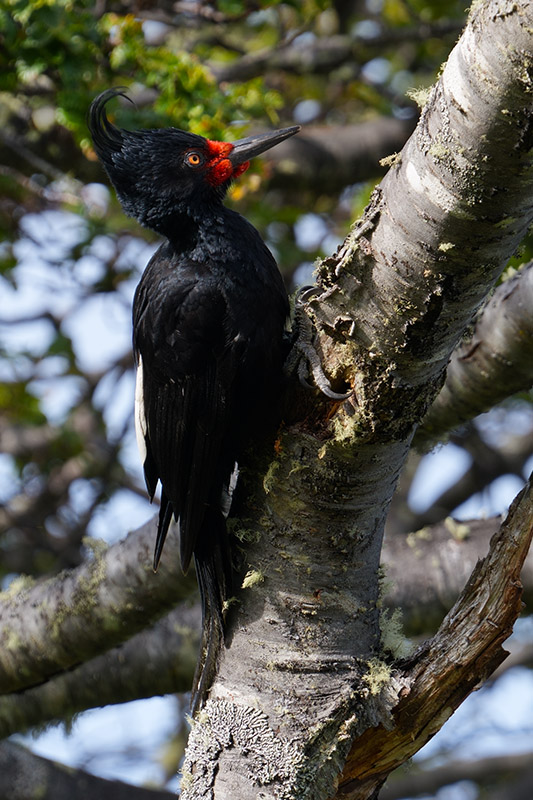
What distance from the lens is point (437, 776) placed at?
16.2 feet

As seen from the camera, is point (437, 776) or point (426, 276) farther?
point (437, 776)

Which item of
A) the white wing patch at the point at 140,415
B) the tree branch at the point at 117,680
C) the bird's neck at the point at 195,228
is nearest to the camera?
the bird's neck at the point at 195,228

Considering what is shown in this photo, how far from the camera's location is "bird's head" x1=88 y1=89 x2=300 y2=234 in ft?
8.63

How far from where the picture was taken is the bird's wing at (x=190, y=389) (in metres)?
2.36

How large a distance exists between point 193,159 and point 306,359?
3.31 ft

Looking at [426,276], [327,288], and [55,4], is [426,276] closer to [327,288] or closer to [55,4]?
[327,288]

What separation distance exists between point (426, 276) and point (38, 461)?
426 cm

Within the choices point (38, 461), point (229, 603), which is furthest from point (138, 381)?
point (38, 461)

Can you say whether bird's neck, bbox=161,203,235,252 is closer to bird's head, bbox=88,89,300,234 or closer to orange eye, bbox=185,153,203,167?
bird's head, bbox=88,89,300,234

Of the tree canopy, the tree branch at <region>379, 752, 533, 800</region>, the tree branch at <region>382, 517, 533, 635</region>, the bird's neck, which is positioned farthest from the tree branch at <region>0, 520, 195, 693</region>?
the tree branch at <region>379, 752, 533, 800</region>

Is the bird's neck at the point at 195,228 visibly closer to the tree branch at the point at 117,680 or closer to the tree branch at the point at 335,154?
the tree branch at the point at 117,680

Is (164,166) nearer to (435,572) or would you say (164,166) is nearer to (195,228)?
(195,228)

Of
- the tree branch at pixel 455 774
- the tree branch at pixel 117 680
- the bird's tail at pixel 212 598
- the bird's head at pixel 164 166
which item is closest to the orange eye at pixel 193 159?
the bird's head at pixel 164 166

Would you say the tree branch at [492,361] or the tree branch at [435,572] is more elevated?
the tree branch at [492,361]
